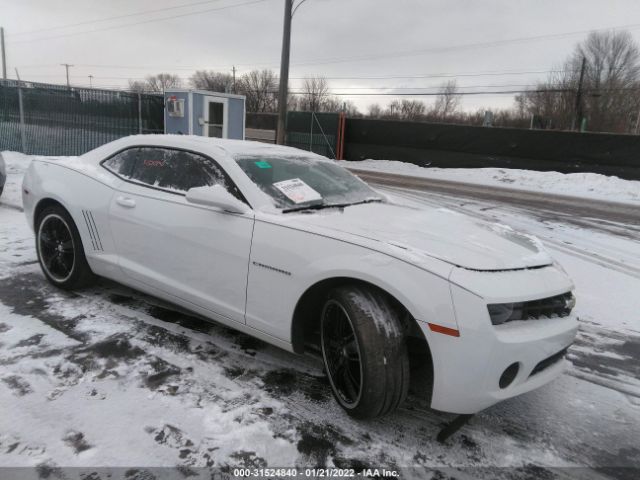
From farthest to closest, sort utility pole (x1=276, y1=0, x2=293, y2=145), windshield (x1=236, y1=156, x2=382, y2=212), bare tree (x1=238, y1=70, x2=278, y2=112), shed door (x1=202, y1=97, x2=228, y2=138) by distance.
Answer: bare tree (x1=238, y1=70, x2=278, y2=112) → utility pole (x1=276, y1=0, x2=293, y2=145) → shed door (x1=202, y1=97, x2=228, y2=138) → windshield (x1=236, y1=156, x2=382, y2=212)

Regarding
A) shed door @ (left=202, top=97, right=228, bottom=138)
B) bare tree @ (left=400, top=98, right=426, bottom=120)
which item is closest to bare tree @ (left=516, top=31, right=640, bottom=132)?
bare tree @ (left=400, top=98, right=426, bottom=120)

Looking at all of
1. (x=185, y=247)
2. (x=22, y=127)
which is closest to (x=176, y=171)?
(x=185, y=247)

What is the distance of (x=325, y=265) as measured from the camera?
251 cm

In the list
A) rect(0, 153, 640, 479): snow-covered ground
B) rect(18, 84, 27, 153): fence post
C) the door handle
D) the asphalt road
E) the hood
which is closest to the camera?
rect(0, 153, 640, 479): snow-covered ground

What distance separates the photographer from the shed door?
45.8ft

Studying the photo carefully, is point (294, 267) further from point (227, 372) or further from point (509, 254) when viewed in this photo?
point (509, 254)

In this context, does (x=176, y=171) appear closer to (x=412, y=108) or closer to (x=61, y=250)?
(x=61, y=250)

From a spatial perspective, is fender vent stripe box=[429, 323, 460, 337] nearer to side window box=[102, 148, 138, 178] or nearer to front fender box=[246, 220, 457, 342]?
front fender box=[246, 220, 457, 342]

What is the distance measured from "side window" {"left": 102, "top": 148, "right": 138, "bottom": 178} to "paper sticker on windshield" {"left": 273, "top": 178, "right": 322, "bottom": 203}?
137 cm

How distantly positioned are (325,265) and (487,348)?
0.89 metres

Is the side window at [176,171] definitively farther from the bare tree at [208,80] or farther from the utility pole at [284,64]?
the bare tree at [208,80]

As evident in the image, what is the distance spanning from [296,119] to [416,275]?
64.9 ft

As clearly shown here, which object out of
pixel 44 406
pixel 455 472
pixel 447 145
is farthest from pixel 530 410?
pixel 447 145

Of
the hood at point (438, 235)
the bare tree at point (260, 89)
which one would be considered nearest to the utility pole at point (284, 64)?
the hood at point (438, 235)
